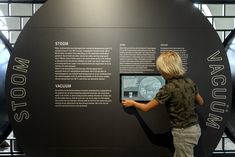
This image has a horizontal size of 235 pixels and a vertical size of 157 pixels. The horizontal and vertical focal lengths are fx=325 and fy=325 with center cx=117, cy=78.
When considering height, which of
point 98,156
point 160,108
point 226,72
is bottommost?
point 98,156

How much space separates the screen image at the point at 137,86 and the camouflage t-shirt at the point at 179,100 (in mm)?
274

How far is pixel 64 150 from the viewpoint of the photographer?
260 centimetres

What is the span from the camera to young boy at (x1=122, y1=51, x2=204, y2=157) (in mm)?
2238

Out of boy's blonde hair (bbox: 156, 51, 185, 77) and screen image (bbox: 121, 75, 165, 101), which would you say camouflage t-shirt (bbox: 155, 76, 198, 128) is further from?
screen image (bbox: 121, 75, 165, 101)

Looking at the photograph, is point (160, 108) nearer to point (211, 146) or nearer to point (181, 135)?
point (181, 135)

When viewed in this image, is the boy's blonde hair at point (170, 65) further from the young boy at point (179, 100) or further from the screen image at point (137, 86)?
the screen image at point (137, 86)

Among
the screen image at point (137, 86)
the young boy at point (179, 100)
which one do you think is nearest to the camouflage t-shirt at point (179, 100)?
the young boy at point (179, 100)

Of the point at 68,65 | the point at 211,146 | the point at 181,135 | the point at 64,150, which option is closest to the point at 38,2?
the point at 68,65

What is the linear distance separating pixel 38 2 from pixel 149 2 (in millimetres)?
1120

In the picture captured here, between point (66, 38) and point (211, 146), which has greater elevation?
point (66, 38)

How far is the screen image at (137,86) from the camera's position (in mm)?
2545

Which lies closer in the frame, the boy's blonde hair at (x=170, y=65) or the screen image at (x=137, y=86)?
the boy's blonde hair at (x=170, y=65)

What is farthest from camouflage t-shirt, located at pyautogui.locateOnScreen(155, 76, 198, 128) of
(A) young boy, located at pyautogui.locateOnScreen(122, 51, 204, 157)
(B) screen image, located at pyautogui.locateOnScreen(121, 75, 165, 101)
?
(B) screen image, located at pyautogui.locateOnScreen(121, 75, 165, 101)

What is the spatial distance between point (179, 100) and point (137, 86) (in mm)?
419
